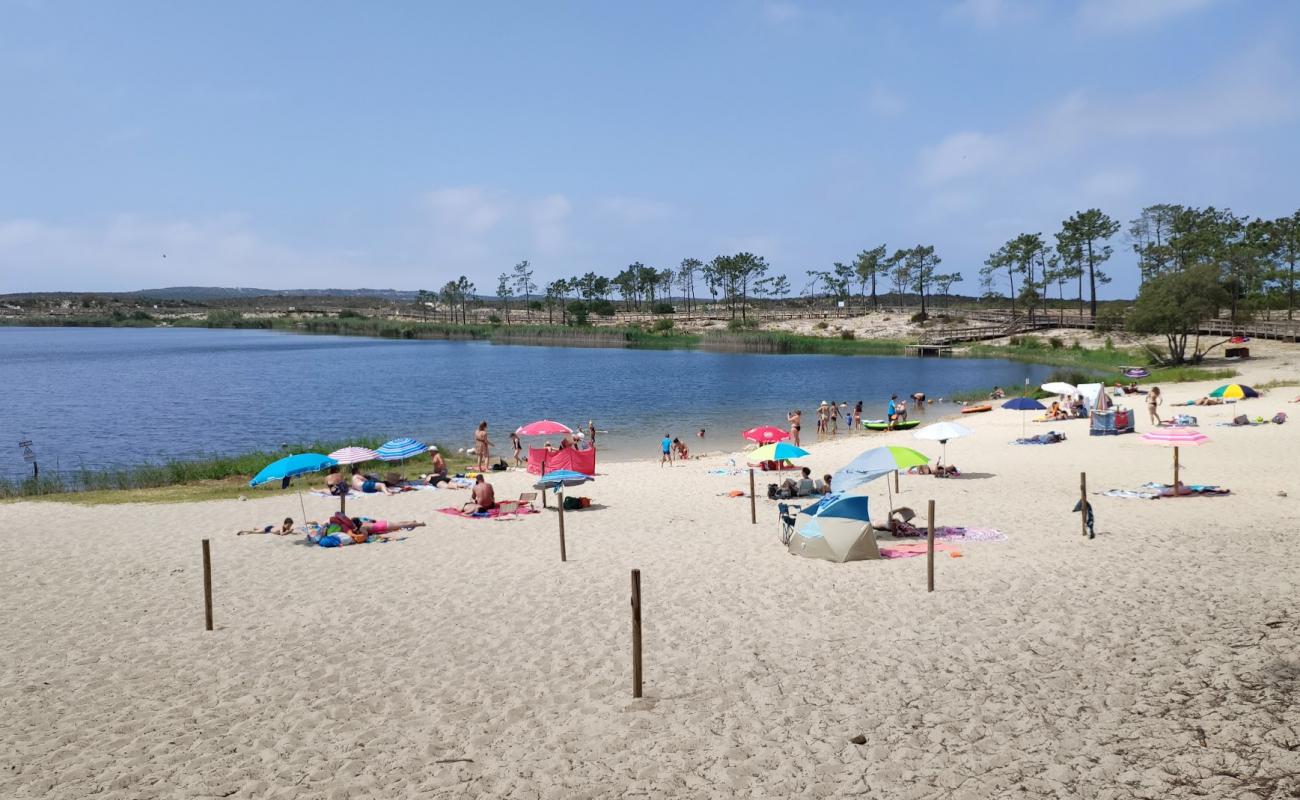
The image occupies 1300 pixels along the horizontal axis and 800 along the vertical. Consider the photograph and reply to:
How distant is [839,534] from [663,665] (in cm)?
517

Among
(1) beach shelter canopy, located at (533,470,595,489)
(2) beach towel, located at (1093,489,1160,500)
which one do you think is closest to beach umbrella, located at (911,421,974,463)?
(2) beach towel, located at (1093,489,1160,500)

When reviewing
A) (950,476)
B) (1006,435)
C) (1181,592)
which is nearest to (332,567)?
(1181,592)

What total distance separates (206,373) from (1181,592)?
242ft

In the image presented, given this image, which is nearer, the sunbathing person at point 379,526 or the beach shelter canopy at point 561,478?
the sunbathing person at point 379,526

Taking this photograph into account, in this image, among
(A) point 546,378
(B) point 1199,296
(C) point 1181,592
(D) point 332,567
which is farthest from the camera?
(A) point 546,378

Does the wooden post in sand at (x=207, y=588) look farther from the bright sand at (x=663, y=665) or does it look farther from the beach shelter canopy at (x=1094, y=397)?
the beach shelter canopy at (x=1094, y=397)

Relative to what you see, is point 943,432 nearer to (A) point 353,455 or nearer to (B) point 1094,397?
(A) point 353,455

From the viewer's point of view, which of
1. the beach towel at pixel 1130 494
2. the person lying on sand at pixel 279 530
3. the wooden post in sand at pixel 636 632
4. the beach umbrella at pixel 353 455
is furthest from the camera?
the beach umbrella at pixel 353 455

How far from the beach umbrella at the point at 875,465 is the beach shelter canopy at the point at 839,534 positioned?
1.58 m

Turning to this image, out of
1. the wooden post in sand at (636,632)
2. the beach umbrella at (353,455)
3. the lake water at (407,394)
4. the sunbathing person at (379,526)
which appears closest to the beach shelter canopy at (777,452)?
the sunbathing person at (379,526)

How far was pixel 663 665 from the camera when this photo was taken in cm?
884

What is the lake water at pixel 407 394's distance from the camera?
3500cm

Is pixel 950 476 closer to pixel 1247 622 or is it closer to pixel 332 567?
pixel 1247 622

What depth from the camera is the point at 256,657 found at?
935 centimetres
